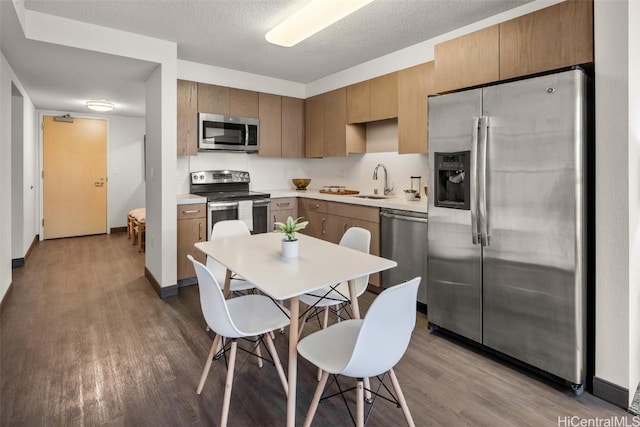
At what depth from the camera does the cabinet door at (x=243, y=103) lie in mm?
4438

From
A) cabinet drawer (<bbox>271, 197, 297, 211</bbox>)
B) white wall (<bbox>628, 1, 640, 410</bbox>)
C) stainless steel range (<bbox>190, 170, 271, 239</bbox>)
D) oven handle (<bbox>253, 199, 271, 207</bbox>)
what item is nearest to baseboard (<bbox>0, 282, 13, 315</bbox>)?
stainless steel range (<bbox>190, 170, 271, 239</bbox>)

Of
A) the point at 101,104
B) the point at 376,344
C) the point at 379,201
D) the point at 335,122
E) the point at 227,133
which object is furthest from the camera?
the point at 101,104

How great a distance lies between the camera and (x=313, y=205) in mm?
4453

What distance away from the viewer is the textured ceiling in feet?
8.88

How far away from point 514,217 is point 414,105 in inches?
65.0

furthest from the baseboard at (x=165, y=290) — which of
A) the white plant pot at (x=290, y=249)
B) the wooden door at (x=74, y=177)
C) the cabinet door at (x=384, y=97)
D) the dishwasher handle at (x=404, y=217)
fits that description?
the wooden door at (x=74, y=177)

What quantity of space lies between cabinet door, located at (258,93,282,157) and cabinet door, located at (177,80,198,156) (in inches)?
34.0

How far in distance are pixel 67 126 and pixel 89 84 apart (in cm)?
270

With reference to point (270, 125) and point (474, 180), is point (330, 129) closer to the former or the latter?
point (270, 125)

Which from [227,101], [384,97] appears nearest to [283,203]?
[227,101]

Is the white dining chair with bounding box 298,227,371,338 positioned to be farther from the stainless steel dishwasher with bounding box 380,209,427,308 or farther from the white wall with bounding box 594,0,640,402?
the white wall with bounding box 594,0,640,402

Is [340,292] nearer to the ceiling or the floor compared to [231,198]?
nearer to the floor

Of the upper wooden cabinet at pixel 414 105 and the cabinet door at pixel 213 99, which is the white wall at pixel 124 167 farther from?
the upper wooden cabinet at pixel 414 105

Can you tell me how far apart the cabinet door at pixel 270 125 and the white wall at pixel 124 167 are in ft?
12.3
